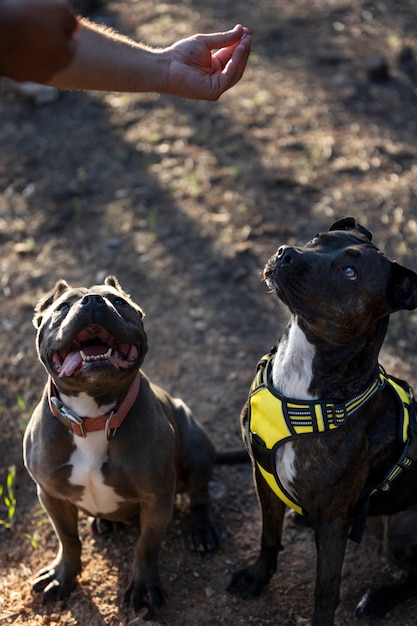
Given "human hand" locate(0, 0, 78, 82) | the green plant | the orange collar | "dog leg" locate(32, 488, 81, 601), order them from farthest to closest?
the green plant → "dog leg" locate(32, 488, 81, 601) → the orange collar → "human hand" locate(0, 0, 78, 82)

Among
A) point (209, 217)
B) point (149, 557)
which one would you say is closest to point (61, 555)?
point (149, 557)

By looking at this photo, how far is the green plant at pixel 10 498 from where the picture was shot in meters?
4.83

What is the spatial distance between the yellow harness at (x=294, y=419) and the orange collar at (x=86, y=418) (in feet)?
1.99

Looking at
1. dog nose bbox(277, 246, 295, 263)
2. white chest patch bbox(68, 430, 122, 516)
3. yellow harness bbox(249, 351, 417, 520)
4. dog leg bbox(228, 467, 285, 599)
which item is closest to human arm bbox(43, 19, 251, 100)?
dog nose bbox(277, 246, 295, 263)

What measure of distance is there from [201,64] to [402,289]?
4.97ft

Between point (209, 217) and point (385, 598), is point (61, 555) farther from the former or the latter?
point (209, 217)

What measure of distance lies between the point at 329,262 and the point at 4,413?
9.27ft

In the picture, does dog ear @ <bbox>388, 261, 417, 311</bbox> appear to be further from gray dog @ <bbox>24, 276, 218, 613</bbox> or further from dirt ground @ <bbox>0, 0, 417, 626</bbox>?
dirt ground @ <bbox>0, 0, 417, 626</bbox>

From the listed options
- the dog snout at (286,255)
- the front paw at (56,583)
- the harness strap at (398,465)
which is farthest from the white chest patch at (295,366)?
the front paw at (56,583)

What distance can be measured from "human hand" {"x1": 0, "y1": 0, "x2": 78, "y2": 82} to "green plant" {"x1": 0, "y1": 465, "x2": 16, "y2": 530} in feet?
8.45

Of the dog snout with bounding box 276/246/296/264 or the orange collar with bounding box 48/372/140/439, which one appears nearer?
the dog snout with bounding box 276/246/296/264

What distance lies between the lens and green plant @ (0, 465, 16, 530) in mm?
4828

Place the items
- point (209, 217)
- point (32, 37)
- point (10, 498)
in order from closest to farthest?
point (32, 37) < point (10, 498) < point (209, 217)

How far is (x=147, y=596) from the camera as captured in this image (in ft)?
14.2
